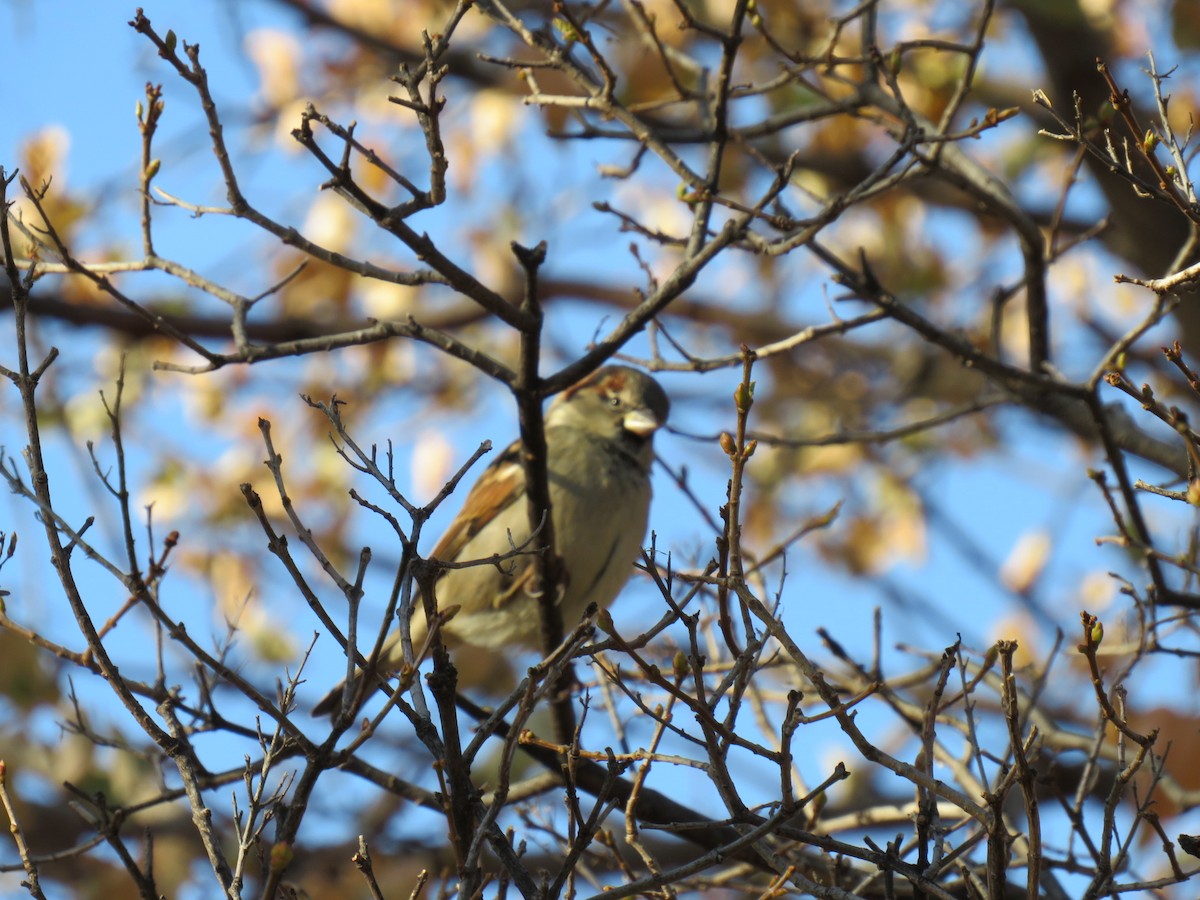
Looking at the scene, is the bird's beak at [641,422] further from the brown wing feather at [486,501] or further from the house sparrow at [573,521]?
the brown wing feather at [486,501]

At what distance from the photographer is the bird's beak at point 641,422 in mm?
4410

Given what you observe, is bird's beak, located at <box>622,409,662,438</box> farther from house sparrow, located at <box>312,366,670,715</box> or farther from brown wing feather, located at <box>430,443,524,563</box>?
brown wing feather, located at <box>430,443,524,563</box>

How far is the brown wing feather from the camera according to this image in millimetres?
4543

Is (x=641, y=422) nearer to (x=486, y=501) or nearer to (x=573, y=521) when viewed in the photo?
(x=573, y=521)

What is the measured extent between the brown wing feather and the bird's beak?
0.40 m

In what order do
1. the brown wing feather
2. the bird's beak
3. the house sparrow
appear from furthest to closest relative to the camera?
the brown wing feather
the bird's beak
the house sparrow

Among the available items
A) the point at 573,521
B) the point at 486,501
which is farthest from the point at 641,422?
the point at 486,501

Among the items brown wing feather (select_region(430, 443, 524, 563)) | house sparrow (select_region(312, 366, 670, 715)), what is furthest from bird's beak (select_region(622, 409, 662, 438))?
brown wing feather (select_region(430, 443, 524, 563))

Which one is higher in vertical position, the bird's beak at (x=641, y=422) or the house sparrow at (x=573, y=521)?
the bird's beak at (x=641, y=422)

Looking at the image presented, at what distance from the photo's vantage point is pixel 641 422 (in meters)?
4.45

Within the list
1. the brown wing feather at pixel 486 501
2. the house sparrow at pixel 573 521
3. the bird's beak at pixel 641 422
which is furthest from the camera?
the brown wing feather at pixel 486 501

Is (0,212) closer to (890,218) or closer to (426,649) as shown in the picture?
(426,649)

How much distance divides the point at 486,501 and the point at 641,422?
619mm

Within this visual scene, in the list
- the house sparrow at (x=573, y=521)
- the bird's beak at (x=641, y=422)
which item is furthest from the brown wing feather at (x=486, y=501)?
the bird's beak at (x=641, y=422)
